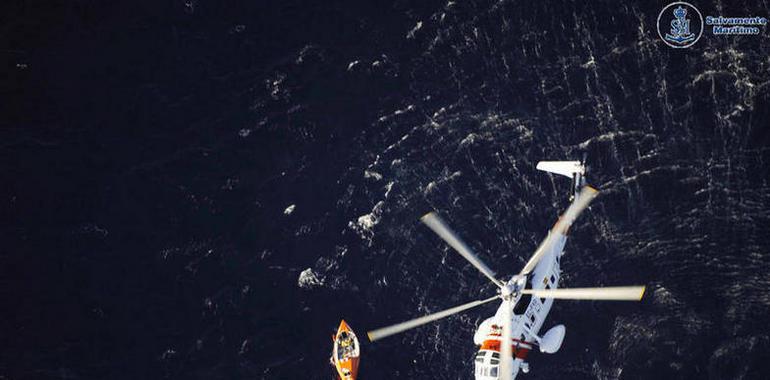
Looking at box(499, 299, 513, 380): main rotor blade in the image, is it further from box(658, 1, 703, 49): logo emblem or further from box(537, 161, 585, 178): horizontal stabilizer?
box(658, 1, 703, 49): logo emblem

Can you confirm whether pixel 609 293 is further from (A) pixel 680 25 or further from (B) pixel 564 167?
(A) pixel 680 25

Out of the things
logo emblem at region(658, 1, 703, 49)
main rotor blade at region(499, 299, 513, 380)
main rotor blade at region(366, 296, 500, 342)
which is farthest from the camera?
logo emblem at region(658, 1, 703, 49)

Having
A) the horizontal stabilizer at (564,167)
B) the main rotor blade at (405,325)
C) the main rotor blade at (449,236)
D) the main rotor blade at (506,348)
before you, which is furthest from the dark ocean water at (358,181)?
the main rotor blade at (506,348)

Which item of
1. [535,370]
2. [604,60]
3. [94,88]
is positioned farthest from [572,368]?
[94,88]

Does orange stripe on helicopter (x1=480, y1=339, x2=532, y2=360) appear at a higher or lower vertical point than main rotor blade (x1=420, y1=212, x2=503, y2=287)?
lower

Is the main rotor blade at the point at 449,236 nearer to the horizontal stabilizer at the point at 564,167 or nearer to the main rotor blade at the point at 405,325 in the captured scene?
the main rotor blade at the point at 405,325

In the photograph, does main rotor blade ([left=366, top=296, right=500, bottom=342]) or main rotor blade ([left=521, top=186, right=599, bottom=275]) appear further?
main rotor blade ([left=366, top=296, right=500, bottom=342])

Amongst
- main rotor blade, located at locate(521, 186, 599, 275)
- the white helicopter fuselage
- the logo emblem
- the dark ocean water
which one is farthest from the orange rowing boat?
the logo emblem
